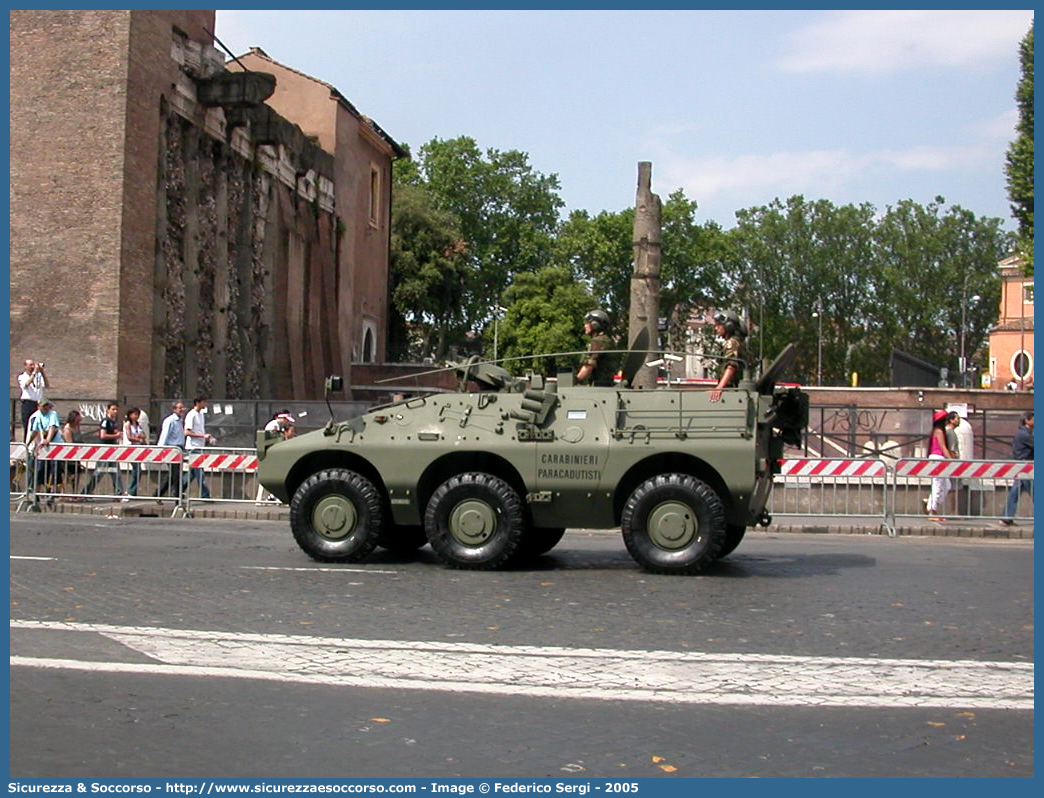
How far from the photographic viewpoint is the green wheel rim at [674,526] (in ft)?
38.3

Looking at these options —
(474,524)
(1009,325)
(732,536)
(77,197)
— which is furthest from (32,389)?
A: (1009,325)

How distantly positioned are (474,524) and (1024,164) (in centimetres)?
3483

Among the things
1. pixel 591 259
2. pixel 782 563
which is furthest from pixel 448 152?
pixel 782 563

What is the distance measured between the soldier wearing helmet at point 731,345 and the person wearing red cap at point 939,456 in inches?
275

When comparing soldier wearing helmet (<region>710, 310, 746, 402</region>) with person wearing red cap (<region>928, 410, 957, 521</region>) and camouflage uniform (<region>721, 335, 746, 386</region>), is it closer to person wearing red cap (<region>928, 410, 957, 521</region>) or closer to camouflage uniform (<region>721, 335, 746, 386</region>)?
camouflage uniform (<region>721, 335, 746, 386</region>)

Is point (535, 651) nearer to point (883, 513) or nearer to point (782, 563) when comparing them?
point (782, 563)

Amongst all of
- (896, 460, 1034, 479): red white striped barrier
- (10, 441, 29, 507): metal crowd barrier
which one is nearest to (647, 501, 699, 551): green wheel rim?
(896, 460, 1034, 479): red white striped barrier

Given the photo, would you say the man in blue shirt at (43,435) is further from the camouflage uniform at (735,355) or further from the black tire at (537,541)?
the camouflage uniform at (735,355)

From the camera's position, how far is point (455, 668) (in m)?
7.50

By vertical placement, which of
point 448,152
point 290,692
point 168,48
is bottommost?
point 290,692

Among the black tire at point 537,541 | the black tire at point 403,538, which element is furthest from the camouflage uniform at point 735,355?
the black tire at point 403,538

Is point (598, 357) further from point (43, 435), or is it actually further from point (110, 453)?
point (43, 435)

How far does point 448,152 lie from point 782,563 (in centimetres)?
6468

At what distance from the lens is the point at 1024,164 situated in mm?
41719
